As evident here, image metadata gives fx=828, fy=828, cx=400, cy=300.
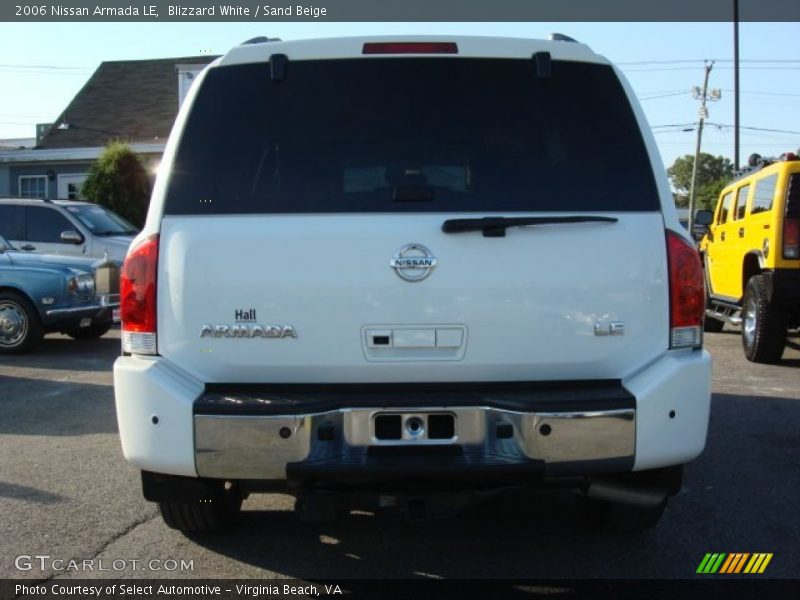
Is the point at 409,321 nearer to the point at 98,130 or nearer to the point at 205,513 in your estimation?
the point at 205,513

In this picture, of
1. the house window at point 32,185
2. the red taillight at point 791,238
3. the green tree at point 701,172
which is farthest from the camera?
the green tree at point 701,172

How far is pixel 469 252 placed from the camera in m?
3.05

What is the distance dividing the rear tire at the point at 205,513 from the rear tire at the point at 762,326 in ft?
22.4

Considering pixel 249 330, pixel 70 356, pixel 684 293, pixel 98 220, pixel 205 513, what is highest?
pixel 98 220

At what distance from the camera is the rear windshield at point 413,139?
316cm

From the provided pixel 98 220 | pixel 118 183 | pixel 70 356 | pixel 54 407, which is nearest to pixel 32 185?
pixel 118 183

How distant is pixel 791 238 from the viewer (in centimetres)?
839

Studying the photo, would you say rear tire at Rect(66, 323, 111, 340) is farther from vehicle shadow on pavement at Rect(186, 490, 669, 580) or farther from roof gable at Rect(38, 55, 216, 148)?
roof gable at Rect(38, 55, 216, 148)

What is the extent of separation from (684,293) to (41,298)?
27.4 feet

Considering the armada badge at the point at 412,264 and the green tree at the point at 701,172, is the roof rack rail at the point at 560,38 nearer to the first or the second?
the armada badge at the point at 412,264

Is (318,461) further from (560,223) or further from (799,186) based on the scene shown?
(799,186)

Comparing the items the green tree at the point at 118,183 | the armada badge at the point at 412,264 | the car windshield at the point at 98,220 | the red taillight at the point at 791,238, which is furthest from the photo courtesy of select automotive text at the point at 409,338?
the green tree at the point at 118,183

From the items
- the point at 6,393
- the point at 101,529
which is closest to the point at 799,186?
the point at 101,529

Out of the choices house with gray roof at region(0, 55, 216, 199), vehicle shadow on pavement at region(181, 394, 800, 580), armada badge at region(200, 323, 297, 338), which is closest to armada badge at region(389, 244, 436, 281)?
armada badge at region(200, 323, 297, 338)
